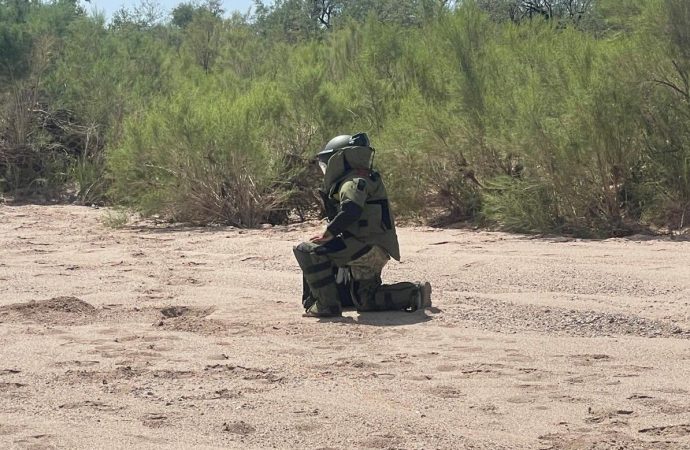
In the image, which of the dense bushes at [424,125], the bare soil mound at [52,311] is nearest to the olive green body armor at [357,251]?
the bare soil mound at [52,311]

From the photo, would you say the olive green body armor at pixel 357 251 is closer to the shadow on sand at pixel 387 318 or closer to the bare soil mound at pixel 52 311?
the shadow on sand at pixel 387 318

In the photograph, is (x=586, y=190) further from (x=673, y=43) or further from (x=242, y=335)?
(x=242, y=335)

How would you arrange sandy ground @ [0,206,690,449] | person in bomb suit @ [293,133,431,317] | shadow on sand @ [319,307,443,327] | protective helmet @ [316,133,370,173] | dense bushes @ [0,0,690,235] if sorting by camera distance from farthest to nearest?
dense bushes @ [0,0,690,235] → protective helmet @ [316,133,370,173] → person in bomb suit @ [293,133,431,317] → shadow on sand @ [319,307,443,327] → sandy ground @ [0,206,690,449]

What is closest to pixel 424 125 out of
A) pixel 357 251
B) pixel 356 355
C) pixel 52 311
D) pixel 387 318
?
pixel 357 251

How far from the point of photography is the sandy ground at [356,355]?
16.2 ft

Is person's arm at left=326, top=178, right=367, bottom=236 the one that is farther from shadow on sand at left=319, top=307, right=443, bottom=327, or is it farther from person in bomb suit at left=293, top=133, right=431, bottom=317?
shadow on sand at left=319, top=307, right=443, bottom=327

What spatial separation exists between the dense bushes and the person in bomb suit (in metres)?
4.51

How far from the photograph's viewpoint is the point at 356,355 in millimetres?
6520

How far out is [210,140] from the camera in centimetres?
1409

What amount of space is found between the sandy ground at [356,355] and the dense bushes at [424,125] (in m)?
1.28

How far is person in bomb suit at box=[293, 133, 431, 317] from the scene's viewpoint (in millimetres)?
7684

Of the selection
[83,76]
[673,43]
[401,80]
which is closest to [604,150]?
[673,43]

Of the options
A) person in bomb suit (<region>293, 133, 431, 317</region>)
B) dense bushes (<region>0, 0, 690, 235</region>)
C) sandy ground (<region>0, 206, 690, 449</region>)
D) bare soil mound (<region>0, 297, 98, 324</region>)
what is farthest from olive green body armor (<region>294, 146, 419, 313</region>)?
dense bushes (<region>0, 0, 690, 235</region>)

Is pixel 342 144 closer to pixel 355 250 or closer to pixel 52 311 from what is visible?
Answer: pixel 355 250
